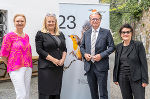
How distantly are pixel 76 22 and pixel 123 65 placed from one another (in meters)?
1.43

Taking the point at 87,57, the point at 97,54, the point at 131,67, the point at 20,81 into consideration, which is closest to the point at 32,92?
the point at 20,81

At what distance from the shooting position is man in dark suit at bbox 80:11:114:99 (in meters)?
2.91

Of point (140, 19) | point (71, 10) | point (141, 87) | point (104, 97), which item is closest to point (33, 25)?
point (71, 10)

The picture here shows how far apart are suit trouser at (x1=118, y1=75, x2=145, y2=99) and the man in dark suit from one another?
409mm

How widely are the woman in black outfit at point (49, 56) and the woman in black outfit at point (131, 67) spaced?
92cm

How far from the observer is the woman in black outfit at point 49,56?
280 centimetres

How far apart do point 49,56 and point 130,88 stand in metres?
1.26

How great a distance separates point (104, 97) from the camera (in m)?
3.02

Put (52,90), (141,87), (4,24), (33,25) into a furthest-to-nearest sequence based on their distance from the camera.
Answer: (33,25) < (4,24) < (52,90) < (141,87)

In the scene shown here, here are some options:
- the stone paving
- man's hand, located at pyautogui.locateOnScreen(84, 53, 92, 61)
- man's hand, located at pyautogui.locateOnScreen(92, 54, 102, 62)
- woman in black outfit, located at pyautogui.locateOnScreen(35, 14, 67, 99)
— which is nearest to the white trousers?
woman in black outfit, located at pyautogui.locateOnScreen(35, 14, 67, 99)

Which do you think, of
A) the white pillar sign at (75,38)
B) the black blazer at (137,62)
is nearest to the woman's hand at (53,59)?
the white pillar sign at (75,38)

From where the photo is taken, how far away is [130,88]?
259 centimetres

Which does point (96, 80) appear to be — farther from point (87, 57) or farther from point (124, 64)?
point (124, 64)

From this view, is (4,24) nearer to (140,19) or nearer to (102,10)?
(102,10)
